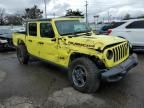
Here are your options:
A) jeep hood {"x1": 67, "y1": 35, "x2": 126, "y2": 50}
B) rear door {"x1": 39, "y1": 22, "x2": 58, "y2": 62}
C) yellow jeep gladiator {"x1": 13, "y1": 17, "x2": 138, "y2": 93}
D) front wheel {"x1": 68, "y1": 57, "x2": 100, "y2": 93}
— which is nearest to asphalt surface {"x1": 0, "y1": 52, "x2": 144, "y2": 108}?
front wheel {"x1": 68, "y1": 57, "x2": 100, "y2": 93}

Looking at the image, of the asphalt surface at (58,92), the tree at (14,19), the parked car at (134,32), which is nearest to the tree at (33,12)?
the tree at (14,19)

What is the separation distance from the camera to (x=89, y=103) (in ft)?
15.3

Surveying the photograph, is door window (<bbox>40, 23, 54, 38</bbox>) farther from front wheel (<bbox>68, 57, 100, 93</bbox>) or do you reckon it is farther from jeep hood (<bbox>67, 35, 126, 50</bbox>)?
front wheel (<bbox>68, 57, 100, 93</bbox>)

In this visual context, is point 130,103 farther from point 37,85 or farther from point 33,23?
point 33,23

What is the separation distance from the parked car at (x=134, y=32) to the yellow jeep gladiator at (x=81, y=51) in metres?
3.67

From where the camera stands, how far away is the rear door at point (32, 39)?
7332 mm

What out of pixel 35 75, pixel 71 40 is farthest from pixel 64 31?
pixel 35 75

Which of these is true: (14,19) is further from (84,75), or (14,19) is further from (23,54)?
(84,75)

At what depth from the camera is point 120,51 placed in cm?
543

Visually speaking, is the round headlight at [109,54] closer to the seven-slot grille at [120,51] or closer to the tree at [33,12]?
the seven-slot grille at [120,51]

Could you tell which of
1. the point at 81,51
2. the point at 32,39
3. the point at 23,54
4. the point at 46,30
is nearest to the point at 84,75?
the point at 81,51

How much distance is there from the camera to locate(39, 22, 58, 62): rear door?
6.25m

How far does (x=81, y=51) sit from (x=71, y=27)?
146 cm

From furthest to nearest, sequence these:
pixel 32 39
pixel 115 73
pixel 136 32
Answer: pixel 136 32 < pixel 32 39 < pixel 115 73
